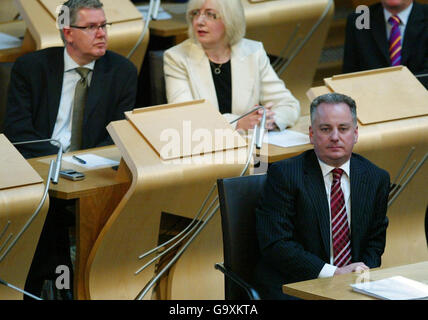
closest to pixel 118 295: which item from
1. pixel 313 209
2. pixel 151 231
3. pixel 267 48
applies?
pixel 151 231

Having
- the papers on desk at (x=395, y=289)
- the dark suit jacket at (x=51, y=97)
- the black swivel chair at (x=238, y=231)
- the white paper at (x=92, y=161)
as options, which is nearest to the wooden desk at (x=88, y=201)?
the white paper at (x=92, y=161)

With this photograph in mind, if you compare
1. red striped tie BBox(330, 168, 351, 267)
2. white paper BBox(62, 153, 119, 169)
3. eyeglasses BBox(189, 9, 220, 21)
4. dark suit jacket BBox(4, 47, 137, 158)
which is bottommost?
red striped tie BBox(330, 168, 351, 267)

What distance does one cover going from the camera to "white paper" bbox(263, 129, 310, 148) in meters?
4.52

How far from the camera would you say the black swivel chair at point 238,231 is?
3359 mm

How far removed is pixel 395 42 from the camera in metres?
5.52

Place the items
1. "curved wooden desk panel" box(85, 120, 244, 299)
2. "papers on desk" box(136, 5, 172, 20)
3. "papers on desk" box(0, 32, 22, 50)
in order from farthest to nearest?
"papers on desk" box(136, 5, 172, 20) → "papers on desk" box(0, 32, 22, 50) → "curved wooden desk panel" box(85, 120, 244, 299)

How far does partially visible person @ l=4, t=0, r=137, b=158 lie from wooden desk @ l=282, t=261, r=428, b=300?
1883mm

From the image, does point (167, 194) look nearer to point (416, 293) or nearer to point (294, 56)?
point (416, 293)

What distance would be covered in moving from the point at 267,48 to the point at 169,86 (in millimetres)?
1295

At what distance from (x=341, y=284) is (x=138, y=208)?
1.18 metres

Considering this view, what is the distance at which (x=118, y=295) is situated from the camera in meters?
4.09

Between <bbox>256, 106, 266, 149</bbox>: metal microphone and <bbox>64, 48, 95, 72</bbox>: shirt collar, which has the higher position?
<bbox>64, 48, 95, 72</bbox>: shirt collar

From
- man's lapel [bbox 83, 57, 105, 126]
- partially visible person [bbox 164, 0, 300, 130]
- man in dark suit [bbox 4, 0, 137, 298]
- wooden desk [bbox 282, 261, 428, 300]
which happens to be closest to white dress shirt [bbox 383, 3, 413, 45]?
partially visible person [bbox 164, 0, 300, 130]

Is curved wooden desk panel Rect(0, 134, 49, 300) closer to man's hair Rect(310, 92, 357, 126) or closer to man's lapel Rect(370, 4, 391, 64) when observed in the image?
man's hair Rect(310, 92, 357, 126)
